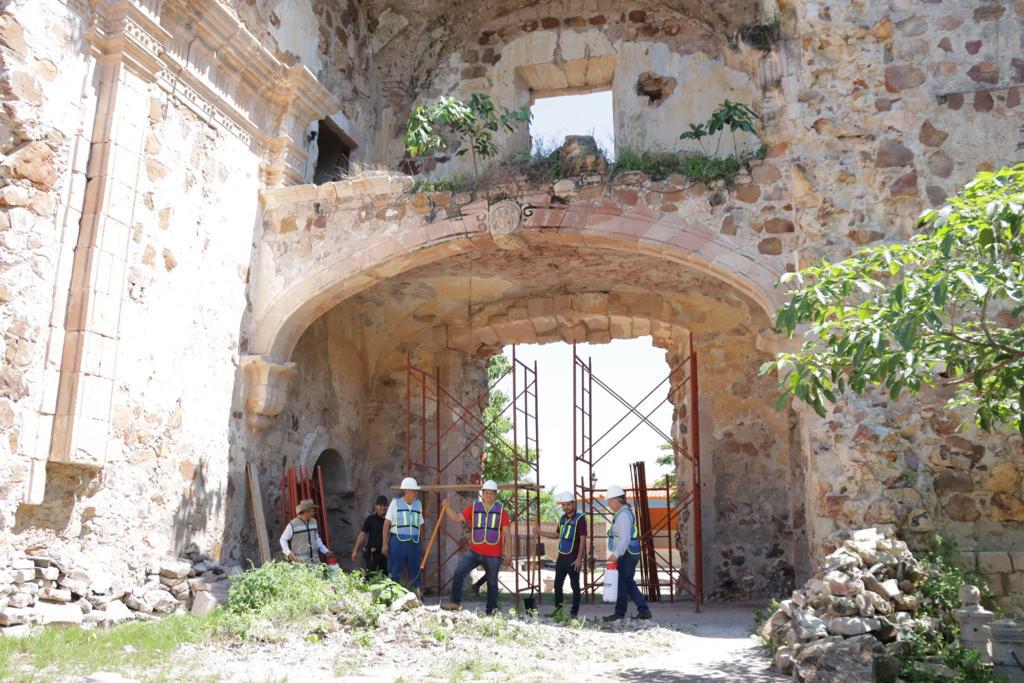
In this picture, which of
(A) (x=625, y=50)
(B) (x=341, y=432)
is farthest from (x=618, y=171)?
(B) (x=341, y=432)

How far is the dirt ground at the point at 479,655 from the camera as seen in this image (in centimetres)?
497

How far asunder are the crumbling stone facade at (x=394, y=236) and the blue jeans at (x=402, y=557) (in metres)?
1.36

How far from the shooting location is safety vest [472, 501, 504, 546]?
7.53 metres

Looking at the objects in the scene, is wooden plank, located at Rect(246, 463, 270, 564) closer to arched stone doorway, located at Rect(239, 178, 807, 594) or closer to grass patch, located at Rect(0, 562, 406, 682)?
arched stone doorway, located at Rect(239, 178, 807, 594)

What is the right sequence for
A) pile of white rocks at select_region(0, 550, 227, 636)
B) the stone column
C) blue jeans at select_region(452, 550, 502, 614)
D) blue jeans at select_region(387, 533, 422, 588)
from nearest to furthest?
the stone column
pile of white rocks at select_region(0, 550, 227, 636)
blue jeans at select_region(452, 550, 502, 614)
blue jeans at select_region(387, 533, 422, 588)

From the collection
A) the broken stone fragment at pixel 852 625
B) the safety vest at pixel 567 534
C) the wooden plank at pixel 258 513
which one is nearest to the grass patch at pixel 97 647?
the wooden plank at pixel 258 513

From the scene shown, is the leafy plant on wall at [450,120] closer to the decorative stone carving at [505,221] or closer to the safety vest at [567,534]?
the decorative stone carving at [505,221]

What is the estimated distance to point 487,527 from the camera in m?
7.53

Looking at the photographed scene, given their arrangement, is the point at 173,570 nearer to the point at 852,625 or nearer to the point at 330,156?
the point at 852,625

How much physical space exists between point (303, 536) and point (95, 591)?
1.79m

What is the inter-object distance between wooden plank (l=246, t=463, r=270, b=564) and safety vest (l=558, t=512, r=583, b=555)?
2.49m

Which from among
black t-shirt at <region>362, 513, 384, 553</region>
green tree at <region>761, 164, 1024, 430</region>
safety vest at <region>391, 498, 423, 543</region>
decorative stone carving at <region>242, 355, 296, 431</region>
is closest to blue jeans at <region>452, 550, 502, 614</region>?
safety vest at <region>391, 498, 423, 543</region>

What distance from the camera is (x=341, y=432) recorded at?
35.6 ft

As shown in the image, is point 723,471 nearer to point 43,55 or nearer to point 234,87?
point 234,87
